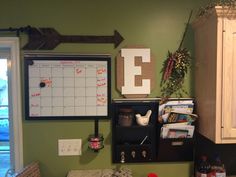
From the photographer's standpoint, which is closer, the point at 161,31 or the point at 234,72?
the point at 234,72

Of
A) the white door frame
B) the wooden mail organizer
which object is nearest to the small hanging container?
the wooden mail organizer

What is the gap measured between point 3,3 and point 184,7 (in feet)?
4.60

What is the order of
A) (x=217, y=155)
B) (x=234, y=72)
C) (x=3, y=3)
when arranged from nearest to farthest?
(x=234, y=72)
(x=3, y=3)
(x=217, y=155)

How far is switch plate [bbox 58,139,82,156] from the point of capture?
184 centimetres

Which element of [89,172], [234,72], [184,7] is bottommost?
[89,172]

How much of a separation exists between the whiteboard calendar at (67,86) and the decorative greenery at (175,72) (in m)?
0.45

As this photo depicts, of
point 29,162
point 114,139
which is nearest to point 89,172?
point 114,139

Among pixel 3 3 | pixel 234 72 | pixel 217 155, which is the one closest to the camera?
pixel 234 72

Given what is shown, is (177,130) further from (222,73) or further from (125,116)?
(222,73)

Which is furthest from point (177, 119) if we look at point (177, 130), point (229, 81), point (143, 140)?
point (229, 81)

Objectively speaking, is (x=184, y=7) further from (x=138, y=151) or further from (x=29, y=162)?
(x=29, y=162)

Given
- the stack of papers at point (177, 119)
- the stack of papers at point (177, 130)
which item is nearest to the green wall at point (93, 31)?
the stack of papers at point (177, 119)

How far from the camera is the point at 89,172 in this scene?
182 cm

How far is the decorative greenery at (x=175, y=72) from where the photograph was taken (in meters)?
Answer: 1.84
